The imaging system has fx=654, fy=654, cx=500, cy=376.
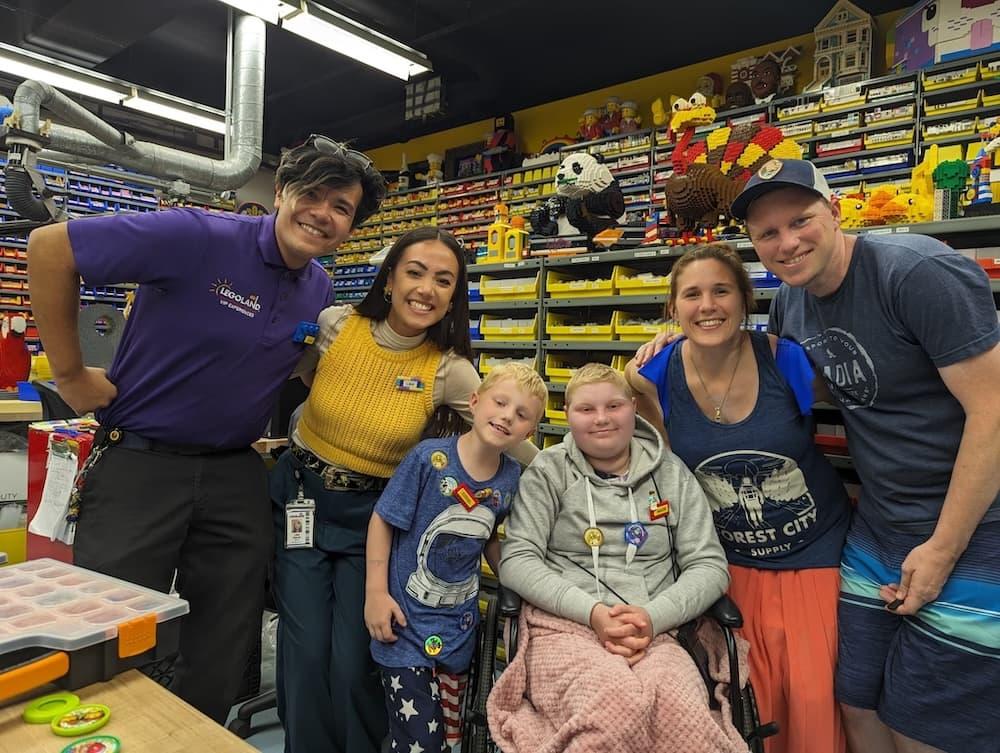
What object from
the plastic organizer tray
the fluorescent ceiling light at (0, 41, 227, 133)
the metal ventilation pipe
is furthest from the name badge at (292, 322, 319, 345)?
the fluorescent ceiling light at (0, 41, 227, 133)

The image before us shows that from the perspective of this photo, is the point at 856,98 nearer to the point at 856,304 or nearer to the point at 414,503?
the point at 856,304

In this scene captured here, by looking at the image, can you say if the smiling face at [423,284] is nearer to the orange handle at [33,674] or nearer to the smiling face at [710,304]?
the smiling face at [710,304]

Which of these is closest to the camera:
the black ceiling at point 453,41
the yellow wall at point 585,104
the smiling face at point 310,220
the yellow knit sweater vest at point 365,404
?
the smiling face at point 310,220

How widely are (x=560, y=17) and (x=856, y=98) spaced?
8.45 feet

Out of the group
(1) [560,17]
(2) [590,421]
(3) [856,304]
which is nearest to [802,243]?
(3) [856,304]

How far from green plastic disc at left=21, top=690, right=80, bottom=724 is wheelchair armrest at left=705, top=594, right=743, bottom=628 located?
1.33 meters

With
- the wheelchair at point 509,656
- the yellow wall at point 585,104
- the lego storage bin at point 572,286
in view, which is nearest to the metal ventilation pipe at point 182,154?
the yellow wall at point 585,104

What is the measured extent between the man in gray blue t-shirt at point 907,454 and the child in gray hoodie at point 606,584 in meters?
0.39

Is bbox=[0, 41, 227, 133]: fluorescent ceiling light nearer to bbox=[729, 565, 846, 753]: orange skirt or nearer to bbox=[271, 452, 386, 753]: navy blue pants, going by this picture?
bbox=[271, 452, 386, 753]: navy blue pants

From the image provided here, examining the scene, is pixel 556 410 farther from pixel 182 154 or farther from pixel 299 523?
pixel 182 154

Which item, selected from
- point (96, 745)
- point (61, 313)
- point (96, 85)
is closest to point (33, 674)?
point (96, 745)

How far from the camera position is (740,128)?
9.07ft

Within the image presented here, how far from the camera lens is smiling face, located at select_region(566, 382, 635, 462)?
178 cm

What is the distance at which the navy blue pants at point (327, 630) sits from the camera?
1.72 meters
